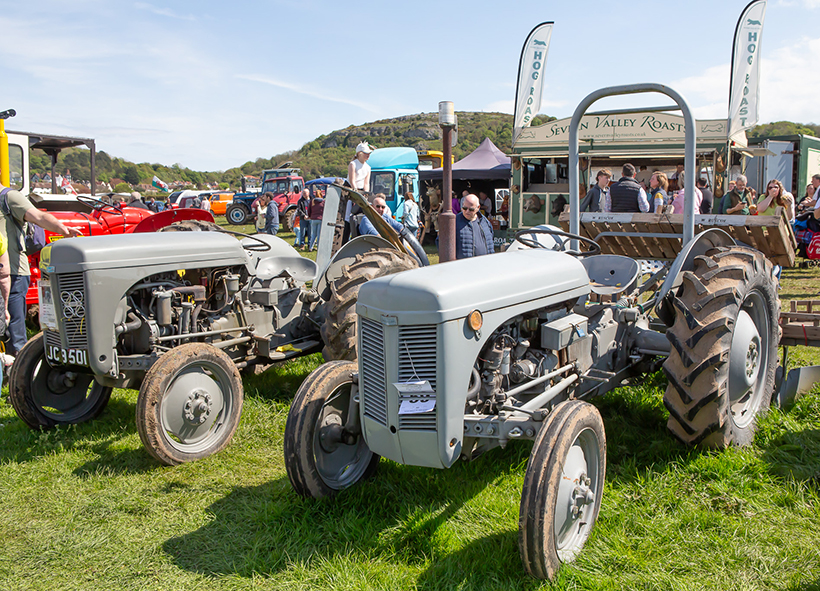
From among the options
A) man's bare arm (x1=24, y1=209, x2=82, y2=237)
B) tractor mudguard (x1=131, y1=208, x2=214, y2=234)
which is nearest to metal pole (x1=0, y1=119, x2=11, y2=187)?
tractor mudguard (x1=131, y1=208, x2=214, y2=234)

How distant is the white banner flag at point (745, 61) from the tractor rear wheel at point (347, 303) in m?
10.5

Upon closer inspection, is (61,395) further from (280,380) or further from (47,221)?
(280,380)

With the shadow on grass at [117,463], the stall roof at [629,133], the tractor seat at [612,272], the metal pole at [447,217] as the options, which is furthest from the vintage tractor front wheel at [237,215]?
the tractor seat at [612,272]

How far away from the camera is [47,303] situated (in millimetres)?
4156

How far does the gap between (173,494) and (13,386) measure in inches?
67.7

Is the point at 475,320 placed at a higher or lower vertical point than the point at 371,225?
lower

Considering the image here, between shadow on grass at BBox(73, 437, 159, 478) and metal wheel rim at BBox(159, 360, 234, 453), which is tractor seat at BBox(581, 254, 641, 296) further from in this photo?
shadow on grass at BBox(73, 437, 159, 478)

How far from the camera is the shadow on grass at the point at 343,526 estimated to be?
9.30 feet

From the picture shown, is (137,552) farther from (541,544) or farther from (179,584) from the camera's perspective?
(541,544)

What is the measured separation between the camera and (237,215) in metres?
30.7

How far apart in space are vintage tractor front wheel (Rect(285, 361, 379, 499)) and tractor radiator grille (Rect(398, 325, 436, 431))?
0.63 m

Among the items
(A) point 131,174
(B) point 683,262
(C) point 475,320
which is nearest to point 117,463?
(C) point 475,320

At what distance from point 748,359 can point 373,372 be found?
242 centimetres

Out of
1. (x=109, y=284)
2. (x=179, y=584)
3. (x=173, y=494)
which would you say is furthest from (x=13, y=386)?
(x=179, y=584)
